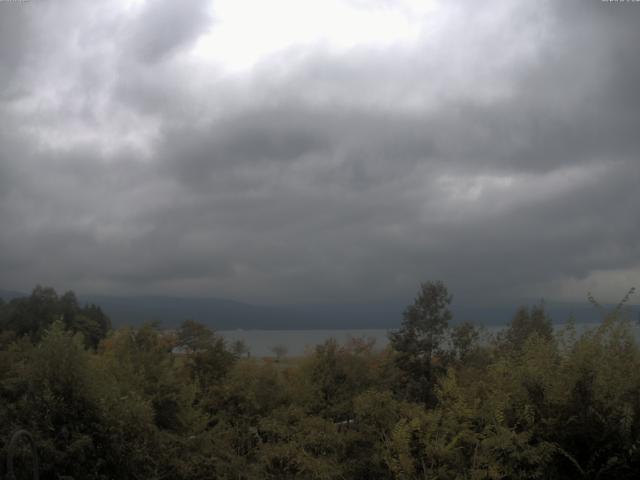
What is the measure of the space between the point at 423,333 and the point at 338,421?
509 centimetres

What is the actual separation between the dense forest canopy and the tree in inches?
164

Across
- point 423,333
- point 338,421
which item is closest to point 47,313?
point 423,333

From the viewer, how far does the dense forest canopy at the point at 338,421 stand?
279 inches

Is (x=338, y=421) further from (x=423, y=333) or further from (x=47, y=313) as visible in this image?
(x=47, y=313)

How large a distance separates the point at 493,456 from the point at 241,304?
359 feet

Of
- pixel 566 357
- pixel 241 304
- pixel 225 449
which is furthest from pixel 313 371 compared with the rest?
pixel 241 304

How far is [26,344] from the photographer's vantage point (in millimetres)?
10727

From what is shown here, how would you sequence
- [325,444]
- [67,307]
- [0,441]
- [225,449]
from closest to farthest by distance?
[0,441] → [325,444] → [225,449] → [67,307]

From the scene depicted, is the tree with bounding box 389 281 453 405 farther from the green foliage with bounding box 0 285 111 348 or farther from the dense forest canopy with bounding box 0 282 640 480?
the green foliage with bounding box 0 285 111 348

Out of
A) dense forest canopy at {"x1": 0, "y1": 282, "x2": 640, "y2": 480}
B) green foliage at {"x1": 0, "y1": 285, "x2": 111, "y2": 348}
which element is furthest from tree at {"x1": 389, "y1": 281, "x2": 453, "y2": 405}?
green foliage at {"x1": 0, "y1": 285, "x2": 111, "y2": 348}

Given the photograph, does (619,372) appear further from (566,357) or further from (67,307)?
(67,307)

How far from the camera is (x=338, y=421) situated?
11570 millimetres

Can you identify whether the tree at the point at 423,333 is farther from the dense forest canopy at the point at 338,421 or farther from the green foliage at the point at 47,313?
the green foliage at the point at 47,313

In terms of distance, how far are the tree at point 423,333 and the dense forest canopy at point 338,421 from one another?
4.17m
